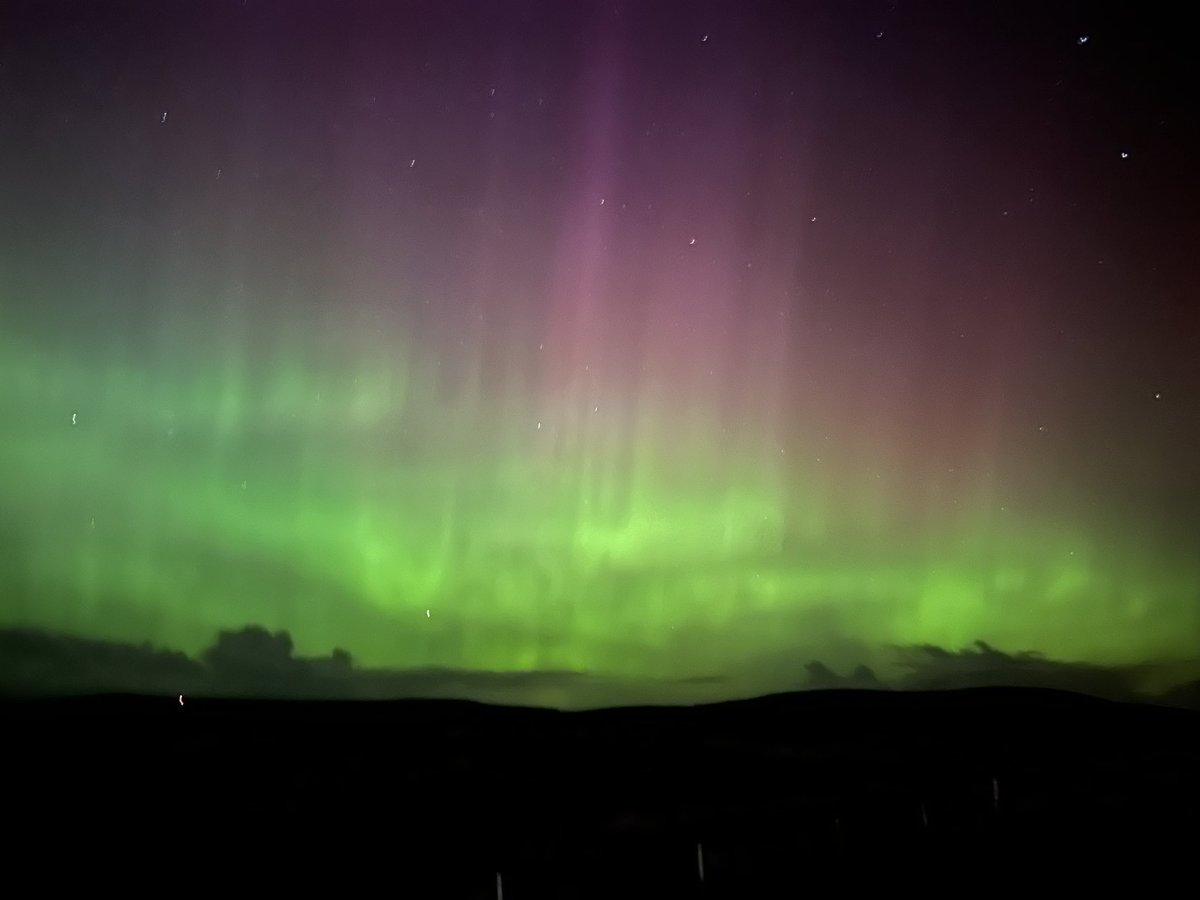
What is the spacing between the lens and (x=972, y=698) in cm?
1291

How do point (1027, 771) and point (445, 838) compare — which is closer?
point (445, 838)

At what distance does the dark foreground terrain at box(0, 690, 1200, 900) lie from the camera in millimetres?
4844

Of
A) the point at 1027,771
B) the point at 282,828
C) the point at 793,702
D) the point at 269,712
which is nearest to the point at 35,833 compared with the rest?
the point at 282,828

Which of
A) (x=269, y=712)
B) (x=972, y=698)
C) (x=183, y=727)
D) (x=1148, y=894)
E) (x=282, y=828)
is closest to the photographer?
(x=1148, y=894)

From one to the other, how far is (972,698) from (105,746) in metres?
12.3

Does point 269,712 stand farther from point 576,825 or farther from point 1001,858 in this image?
point 1001,858

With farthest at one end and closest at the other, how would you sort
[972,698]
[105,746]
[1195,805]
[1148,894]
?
1. [972,698]
2. [105,746]
3. [1195,805]
4. [1148,894]

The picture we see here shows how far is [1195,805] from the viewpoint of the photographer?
20.6 ft

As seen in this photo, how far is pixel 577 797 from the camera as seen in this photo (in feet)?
22.8

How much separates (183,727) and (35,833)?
512cm

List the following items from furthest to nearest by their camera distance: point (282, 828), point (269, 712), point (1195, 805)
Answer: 1. point (269, 712)
2. point (1195, 805)
3. point (282, 828)

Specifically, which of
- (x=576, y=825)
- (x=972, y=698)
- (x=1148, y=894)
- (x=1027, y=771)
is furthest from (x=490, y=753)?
(x=972, y=698)

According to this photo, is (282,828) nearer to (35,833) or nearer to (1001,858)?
(35,833)

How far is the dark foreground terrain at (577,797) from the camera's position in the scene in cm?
484
